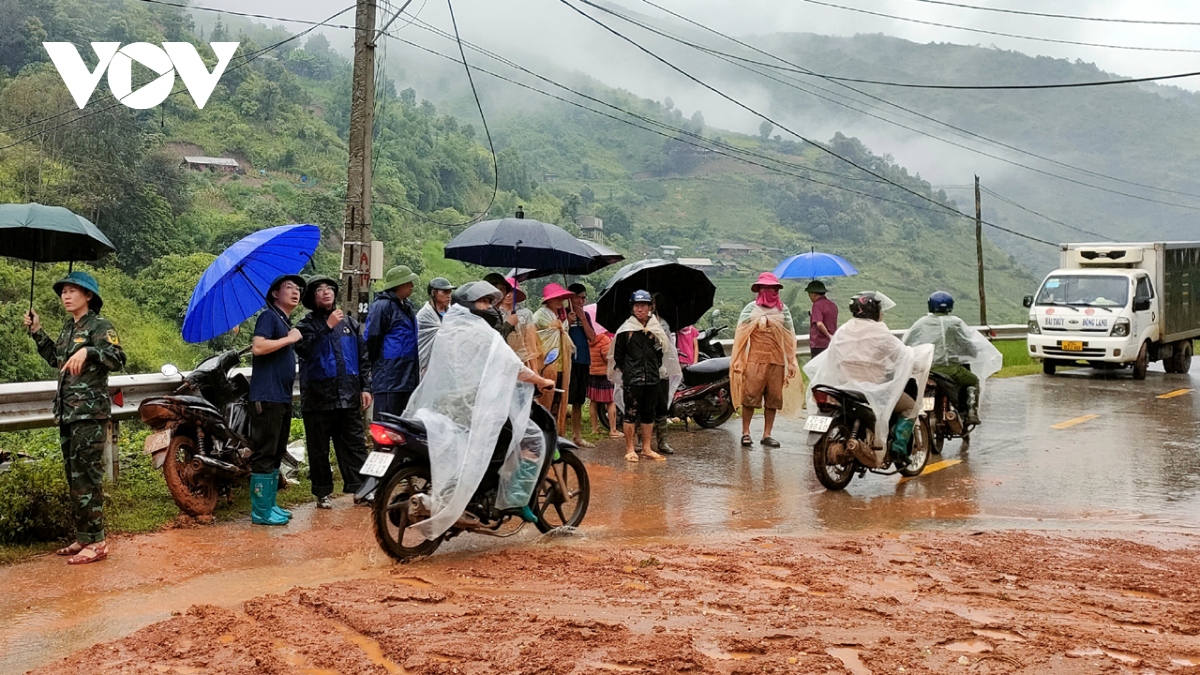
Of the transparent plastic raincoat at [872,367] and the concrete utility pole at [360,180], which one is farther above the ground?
the concrete utility pole at [360,180]

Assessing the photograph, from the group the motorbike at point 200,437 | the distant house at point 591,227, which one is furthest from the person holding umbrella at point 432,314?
the distant house at point 591,227

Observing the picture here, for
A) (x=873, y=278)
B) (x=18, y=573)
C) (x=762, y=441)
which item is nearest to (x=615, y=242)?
(x=873, y=278)

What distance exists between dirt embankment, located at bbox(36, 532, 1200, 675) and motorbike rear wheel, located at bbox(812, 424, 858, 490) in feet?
6.82

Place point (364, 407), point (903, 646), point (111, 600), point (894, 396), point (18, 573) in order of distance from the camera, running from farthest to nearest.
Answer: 1. point (894, 396)
2. point (364, 407)
3. point (18, 573)
4. point (111, 600)
5. point (903, 646)

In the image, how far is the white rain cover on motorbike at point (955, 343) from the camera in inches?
421

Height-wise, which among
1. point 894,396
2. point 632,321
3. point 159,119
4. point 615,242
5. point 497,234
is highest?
point 159,119

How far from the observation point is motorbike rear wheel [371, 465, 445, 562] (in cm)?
632

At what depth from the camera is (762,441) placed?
448 inches

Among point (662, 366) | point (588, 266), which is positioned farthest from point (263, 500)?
point (588, 266)

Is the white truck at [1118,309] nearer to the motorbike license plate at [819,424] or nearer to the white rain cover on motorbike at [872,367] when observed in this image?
the white rain cover on motorbike at [872,367]

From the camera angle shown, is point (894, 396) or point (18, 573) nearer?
point (18, 573)

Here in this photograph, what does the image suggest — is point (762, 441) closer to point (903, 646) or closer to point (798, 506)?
point (798, 506)

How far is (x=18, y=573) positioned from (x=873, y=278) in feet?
305

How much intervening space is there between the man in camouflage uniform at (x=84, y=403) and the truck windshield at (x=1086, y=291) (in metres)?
17.8
